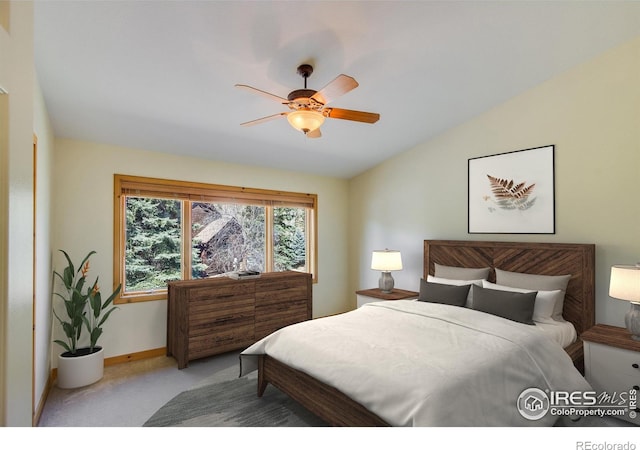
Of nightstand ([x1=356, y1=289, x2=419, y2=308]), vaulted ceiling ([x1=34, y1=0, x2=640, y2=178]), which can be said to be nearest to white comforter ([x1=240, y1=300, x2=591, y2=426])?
nightstand ([x1=356, y1=289, x2=419, y2=308])

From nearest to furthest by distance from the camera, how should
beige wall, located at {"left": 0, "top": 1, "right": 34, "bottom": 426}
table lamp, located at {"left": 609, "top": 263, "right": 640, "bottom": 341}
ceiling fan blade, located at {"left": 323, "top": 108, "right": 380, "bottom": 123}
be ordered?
1. beige wall, located at {"left": 0, "top": 1, "right": 34, "bottom": 426}
2. ceiling fan blade, located at {"left": 323, "top": 108, "right": 380, "bottom": 123}
3. table lamp, located at {"left": 609, "top": 263, "right": 640, "bottom": 341}

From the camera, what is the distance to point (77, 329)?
3061mm

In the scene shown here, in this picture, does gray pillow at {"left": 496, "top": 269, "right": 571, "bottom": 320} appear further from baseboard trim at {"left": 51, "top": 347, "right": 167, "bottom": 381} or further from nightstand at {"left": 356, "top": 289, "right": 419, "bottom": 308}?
baseboard trim at {"left": 51, "top": 347, "right": 167, "bottom": 381}

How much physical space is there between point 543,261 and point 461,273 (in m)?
0.77

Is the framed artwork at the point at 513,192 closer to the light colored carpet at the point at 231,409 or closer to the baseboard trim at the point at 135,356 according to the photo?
the light colored carpet at the point at 231,409

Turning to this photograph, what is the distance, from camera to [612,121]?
9.73 ft

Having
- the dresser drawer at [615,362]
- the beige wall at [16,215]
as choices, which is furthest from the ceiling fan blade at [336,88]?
the dresser drawer at [615,362]

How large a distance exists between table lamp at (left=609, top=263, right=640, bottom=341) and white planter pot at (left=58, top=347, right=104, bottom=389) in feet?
14.0

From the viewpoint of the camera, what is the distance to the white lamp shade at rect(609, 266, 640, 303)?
246 cm

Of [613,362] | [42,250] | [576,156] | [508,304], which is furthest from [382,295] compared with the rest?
[42,250]

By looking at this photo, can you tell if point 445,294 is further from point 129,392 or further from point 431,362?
point 129,392

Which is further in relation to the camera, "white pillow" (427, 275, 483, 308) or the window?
the window

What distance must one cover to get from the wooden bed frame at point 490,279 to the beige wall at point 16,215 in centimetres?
150
